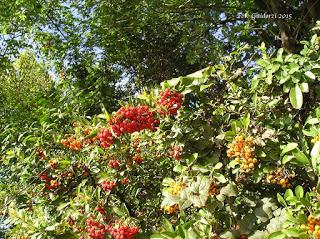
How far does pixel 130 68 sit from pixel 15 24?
2.65 meters

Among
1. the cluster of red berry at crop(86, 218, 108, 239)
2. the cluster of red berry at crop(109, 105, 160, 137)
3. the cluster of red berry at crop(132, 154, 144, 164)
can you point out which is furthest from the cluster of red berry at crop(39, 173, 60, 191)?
the cluster of red berry at crop(109, 105, 160, 137)

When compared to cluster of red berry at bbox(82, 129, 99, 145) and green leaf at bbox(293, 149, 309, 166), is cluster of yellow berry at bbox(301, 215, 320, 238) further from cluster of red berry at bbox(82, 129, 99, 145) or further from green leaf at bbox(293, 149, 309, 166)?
cluster of red berry at bbox(82, 129, 99, 145)

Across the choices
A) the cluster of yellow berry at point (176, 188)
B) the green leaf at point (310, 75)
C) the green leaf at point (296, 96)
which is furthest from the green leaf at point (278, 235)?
the green leaf at point (310, 75)

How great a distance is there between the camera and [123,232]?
2861mm

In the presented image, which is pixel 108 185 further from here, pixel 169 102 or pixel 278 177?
pixel 278 177

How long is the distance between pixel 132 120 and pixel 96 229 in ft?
2.67

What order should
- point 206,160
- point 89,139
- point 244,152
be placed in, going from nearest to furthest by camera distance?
point 244,152
point 206,160
point 89,139

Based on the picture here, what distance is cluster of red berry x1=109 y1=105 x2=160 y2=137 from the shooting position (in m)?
2.94

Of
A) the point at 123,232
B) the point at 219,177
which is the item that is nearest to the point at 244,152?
the point at 219,177

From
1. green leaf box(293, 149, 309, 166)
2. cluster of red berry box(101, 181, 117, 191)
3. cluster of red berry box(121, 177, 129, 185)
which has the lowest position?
cluster of red berry box(121, 177, 129, 185)

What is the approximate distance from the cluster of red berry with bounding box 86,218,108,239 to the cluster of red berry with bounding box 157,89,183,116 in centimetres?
93

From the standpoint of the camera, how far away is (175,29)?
9.58 m

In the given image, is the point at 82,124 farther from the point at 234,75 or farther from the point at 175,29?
the point at 175,29

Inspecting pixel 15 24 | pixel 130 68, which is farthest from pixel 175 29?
pixel 15 24
